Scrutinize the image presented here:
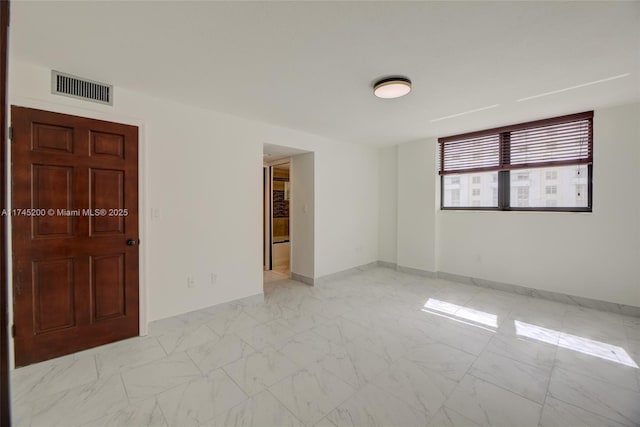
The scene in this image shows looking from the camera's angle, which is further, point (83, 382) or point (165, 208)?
point (165, 208)

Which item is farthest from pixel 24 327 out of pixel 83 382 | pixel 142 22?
pixel 142 22

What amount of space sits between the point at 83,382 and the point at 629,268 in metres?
5.87

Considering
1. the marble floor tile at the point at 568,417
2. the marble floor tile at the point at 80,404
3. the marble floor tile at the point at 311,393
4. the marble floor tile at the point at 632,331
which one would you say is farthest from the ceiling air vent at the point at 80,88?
the marble floor tile at the point at 632,331

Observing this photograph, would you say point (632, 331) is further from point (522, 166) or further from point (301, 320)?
point (301, 320)

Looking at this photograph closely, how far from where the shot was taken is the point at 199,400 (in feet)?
6.24

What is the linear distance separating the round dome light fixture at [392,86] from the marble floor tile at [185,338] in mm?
3024

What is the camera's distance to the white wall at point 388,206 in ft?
18.4

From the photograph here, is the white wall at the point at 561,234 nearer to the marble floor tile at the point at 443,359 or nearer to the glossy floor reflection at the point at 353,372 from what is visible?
the glossy floor reflection at the point at 353,372

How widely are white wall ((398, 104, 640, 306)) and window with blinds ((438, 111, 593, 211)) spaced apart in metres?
0.15

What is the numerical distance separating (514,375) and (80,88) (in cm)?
460

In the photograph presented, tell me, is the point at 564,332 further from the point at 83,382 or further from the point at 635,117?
the point at 83,382

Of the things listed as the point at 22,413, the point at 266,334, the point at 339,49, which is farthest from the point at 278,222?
the point at 22,413

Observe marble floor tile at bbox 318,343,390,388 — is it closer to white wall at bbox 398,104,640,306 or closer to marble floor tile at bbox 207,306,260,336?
marble floor tile at bbox 207,306,260,336

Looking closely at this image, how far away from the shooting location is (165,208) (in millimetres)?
3025
